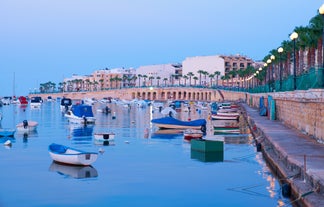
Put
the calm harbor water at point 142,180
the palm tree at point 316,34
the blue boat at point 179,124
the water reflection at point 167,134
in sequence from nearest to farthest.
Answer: the calm harbor water at point 142,180 → the water reflection at point 167,134 → the palm tree at point 316,34 → the blue boat at point 179,124

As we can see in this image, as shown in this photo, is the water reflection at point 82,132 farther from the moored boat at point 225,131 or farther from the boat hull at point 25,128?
the moored boat at point 225,131

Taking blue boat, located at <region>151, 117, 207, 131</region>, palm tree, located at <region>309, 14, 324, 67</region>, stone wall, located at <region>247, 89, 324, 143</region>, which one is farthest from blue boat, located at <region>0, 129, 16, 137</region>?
palm tree, located at <region>309, 14, 324, 67</region>

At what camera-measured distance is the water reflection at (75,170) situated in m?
Result: 26.6

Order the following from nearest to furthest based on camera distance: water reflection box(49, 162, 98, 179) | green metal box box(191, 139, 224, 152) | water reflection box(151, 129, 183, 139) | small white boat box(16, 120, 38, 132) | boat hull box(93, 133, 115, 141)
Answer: water reflection box(49, 162, 98, 179) → green metal box box(191, 139, 224, 152) → boat hull box(93, 133, 115, 141) → water reflection box(151, 129, 183, 139) → small white boat box(16, 120, 38, 132)

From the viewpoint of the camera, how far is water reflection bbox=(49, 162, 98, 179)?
26562mm

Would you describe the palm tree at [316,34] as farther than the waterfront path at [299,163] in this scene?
Yes

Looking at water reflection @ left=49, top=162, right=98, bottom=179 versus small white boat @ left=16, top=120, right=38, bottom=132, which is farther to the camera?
small white boat @ left=16, top=120, right=38, bottom=132

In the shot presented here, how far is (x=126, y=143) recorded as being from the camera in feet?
141

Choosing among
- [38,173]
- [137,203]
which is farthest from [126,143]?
[137,203]

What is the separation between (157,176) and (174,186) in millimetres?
2837

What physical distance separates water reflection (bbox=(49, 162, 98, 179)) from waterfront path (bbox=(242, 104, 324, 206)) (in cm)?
895

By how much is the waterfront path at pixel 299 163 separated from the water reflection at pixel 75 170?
8951 mm

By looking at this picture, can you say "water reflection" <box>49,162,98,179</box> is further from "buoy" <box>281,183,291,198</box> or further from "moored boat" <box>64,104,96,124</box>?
"moored boat" <box>64,104,96,124</box>

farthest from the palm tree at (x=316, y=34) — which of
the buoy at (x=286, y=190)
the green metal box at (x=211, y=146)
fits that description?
the buoy at (x=286, y=190)
